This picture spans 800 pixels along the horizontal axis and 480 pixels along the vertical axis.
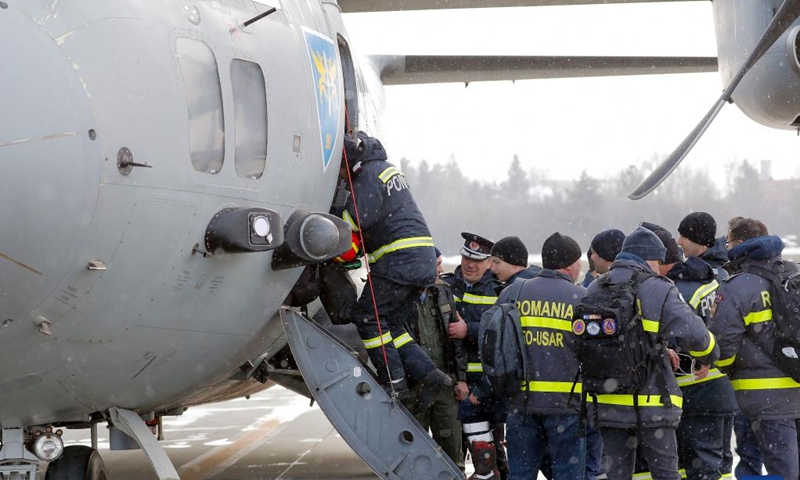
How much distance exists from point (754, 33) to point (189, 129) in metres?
4.72

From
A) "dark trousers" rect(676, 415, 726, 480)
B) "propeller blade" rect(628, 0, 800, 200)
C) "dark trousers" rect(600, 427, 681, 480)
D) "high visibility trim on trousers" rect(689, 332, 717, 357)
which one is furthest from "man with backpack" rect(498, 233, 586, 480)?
"propeller blade" rect(628, 0, 800, 200)

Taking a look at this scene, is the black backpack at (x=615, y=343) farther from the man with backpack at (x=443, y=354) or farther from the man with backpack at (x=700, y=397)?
the man with backpack at (x=443, y=354)

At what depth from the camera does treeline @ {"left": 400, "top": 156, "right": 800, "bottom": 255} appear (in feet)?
82.6

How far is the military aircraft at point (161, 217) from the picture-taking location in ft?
13.1

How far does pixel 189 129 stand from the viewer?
459 centimetres

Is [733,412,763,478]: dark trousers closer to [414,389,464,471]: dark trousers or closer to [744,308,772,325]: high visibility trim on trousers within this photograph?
[744,308,772,325]: high visibility trim on trousers

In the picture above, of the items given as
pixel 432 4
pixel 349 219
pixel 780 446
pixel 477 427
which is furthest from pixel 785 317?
pixel 432 4

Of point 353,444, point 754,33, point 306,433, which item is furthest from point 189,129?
point 306,433

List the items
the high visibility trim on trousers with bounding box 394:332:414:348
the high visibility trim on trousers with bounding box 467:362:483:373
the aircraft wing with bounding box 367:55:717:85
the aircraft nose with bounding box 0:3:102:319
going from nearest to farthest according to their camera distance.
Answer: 1. the aircraft nose with bounding box 0:3:102:319
2. the high visibility trim on trousers with bounding box 394:332:414:348
3. the high visibility trim on trousers with bounding box 467:362:483:373
4. the aircraft wing with bounding box 367:55:717:85

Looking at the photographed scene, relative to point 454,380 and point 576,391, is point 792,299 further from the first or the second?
point 454,380

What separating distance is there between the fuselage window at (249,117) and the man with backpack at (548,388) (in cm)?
192

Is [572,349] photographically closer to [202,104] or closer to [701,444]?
[701,444]

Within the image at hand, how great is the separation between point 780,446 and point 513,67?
18.0 ft

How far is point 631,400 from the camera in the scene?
5.65 meters
